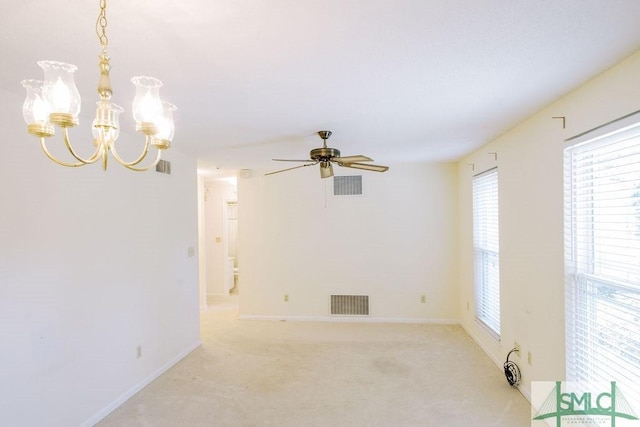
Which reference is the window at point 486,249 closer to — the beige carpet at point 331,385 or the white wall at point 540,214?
the white wall at point 540,214

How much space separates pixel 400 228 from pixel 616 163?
3.25 m

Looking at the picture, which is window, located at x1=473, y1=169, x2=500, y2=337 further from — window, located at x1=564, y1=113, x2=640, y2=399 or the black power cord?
window, located at x1=564, y1=113, x2=640, y2=399

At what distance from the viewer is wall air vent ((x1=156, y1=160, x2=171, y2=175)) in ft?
11.4

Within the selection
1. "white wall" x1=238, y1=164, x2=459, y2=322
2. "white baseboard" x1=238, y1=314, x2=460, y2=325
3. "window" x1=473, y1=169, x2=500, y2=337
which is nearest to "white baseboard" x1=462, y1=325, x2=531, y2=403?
"window" x1=473, y1=169, x2=500, y2=337

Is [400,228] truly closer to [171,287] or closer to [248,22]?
[171,287]

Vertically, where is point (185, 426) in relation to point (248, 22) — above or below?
below

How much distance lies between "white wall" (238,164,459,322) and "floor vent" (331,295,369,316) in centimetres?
10

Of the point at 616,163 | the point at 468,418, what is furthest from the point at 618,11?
the point at 468,418

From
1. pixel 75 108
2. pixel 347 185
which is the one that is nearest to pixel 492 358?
pixel 347 185

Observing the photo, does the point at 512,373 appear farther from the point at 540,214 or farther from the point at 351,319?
the point at 351,319

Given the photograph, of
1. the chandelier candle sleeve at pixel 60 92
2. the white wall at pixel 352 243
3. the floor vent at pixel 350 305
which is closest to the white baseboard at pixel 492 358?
the white wall at pixel 352 243

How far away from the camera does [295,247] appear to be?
5199 mm

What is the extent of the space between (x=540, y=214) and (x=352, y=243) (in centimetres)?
286

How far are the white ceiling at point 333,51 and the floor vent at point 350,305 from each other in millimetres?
3216
